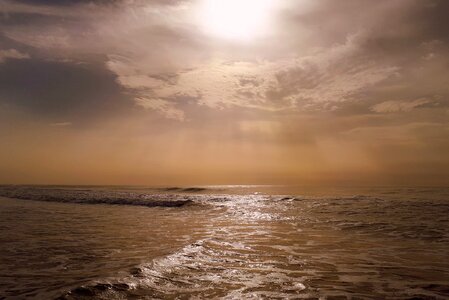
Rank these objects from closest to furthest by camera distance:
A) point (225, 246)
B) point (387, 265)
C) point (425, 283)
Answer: point (425, 283), point (387, 265), point (225, 246)

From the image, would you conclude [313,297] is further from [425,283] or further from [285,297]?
[425,283]

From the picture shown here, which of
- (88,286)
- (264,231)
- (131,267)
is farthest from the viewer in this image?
(264,231)

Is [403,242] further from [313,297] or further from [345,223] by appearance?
[313,297]

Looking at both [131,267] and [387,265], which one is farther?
[387,265]

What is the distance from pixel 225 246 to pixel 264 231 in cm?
433

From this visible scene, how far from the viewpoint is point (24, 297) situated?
651cm

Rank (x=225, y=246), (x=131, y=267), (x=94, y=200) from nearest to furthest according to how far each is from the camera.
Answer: (x=131, y=267) < (x=225, y=246) < (x=94, y=200)

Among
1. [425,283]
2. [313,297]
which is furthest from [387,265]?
[313,297]

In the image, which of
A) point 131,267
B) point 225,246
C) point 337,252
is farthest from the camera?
point 225,246

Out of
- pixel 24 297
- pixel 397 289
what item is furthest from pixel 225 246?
pixel 24 297

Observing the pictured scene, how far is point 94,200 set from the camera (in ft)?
131

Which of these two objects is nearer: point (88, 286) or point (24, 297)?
point (24, 297)

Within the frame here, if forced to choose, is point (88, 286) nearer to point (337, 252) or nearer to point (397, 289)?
point (397, 289)

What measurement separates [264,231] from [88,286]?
9999 mm
